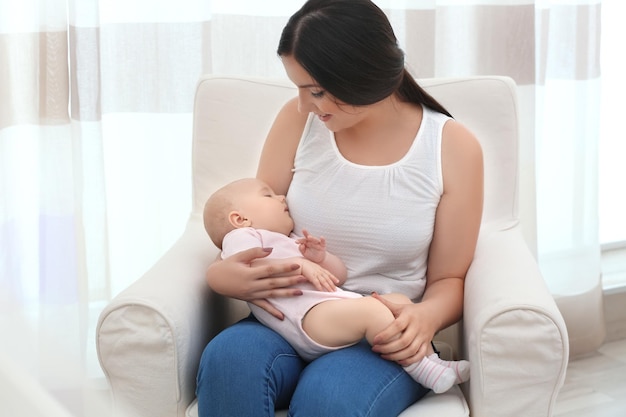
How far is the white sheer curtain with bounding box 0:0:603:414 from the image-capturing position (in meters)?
2.21

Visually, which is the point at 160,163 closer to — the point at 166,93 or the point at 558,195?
the point at 166,93

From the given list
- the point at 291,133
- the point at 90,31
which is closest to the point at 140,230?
the point at 90,31

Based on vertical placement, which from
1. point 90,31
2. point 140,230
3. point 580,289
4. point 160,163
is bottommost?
point 580,289

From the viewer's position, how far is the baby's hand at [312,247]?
1631 millimetres

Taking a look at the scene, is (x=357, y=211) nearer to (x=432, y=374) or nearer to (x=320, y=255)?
(x=320, y=255)

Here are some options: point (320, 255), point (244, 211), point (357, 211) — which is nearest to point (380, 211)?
point (357, 211)

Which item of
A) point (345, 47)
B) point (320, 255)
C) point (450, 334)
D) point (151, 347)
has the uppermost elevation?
point (345, 47)

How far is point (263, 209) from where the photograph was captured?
1.73 metres

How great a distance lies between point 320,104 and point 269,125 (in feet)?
1.28

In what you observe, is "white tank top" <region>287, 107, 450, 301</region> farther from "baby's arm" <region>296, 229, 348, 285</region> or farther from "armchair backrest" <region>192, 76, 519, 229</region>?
"armchair backrest" <region>192, 76, 519, 229</region>

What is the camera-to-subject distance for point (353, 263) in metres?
1.74

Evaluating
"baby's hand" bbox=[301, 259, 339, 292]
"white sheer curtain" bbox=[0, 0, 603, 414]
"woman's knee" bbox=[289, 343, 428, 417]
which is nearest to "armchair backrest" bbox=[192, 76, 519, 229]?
"white sheer curtain" bbox=[0, 0, 603, 414]

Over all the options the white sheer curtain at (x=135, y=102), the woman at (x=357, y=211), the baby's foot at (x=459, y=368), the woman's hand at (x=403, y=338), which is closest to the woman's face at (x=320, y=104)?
Answer: the woman at (x=357, y=211)

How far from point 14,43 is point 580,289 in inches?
68.3
